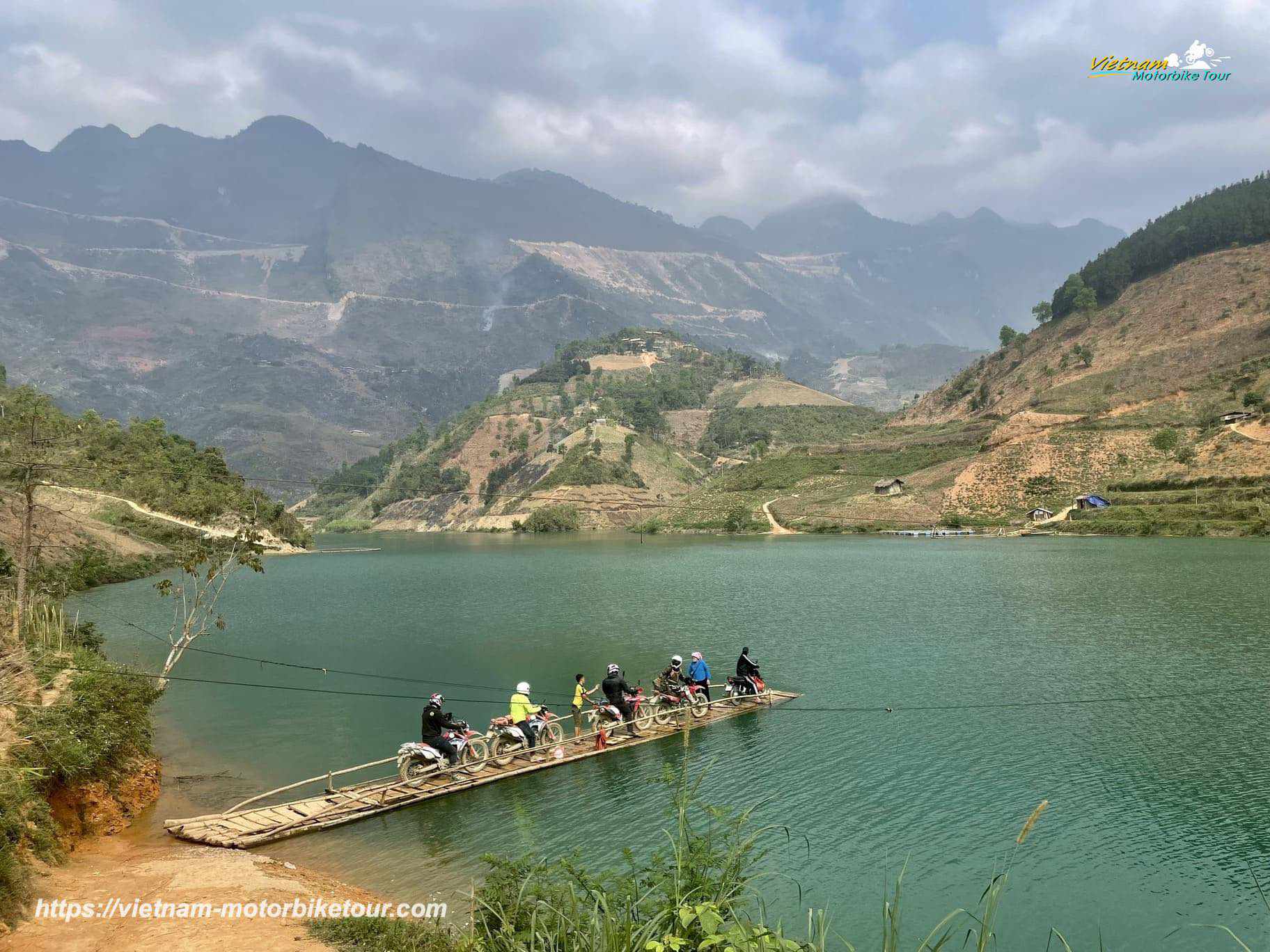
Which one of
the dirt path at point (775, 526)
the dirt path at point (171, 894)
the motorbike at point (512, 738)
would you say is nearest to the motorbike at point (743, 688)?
the motorbike at point (512, 738)

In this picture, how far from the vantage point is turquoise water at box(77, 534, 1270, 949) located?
15.5 metres

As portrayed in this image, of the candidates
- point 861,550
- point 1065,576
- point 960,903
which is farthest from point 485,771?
point 861,550

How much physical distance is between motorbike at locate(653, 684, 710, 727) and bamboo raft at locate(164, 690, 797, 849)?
8.90 feet

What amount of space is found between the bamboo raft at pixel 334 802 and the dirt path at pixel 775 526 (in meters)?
97.7

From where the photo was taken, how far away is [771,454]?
168 metres

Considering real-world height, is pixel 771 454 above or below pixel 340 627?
above

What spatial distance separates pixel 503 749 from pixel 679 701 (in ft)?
22.5

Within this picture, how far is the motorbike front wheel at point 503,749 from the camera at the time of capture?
2224 cm

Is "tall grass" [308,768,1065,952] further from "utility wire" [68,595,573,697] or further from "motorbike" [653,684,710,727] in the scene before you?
"utility wire" [68,595,573,697]

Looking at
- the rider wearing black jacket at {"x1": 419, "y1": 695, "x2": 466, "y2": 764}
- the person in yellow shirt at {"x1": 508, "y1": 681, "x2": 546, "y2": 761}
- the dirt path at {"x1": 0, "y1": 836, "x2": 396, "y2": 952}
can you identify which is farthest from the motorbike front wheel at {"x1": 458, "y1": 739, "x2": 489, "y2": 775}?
the dirt path at {"x1": 0, "y1": 836, "x2": 396, "y2": 952}

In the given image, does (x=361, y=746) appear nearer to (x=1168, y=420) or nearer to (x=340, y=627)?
(x=340, y=627)

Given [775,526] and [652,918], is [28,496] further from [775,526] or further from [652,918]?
[775,526]

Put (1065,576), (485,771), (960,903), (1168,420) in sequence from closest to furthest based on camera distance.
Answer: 1. (960,903)
2. (485,771)
3. (1065,576)
4. (1168,420)

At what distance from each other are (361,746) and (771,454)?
147 m
